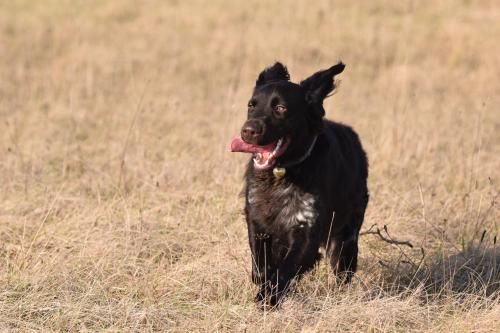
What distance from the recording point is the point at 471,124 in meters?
10.6

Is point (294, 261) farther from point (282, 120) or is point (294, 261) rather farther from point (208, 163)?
point (208, 163)

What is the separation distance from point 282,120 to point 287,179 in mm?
329

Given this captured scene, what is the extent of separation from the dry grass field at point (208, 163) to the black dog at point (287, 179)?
0.76 ft

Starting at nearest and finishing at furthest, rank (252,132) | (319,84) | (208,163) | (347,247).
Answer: (252,132), (319,84), (347,247), (208,163)

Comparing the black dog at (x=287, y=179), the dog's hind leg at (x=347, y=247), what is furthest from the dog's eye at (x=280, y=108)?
the dog's hind leg at (x=347, y=247)

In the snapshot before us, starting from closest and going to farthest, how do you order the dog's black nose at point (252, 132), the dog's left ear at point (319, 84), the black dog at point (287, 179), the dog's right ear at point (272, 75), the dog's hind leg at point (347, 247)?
the dog's black nose at point (252, 132) → the black dog at point (287, 179) → the dog's left ear at point (319, 84) → the dog's right ear at point (272, 75) → the dog's hind leg at point (347, 247)

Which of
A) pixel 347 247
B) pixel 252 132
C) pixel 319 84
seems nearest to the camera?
pixel 252 132

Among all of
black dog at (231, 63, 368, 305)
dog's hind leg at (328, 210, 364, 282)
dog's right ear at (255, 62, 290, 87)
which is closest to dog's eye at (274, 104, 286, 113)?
black dog at (231, 63, 368, 305)

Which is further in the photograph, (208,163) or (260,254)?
(208,163)

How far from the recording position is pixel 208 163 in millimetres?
7711

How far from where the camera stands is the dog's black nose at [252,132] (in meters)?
4.48

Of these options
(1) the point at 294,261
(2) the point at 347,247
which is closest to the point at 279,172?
(1) the point at 294,261

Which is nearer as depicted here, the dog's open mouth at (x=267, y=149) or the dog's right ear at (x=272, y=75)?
the dog's open mouth at (x=267, y=149)

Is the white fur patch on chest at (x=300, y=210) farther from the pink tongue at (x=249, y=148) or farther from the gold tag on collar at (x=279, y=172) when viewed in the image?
the pink tongue at (x=249, y=148)
